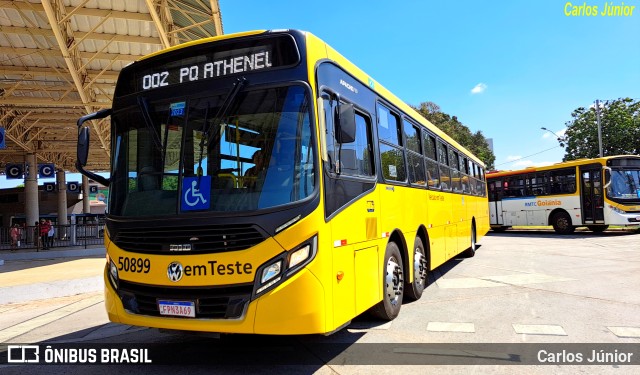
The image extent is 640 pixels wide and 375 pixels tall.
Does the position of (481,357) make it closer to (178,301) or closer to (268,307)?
(268,307)

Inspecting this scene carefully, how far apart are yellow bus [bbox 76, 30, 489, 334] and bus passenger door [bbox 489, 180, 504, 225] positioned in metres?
20.8

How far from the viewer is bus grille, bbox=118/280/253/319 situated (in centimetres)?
378

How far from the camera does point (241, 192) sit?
3979 millimetres

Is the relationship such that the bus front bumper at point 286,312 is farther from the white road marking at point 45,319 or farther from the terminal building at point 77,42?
the terminal building at point 77,42

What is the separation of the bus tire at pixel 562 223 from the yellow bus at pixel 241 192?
725 inches


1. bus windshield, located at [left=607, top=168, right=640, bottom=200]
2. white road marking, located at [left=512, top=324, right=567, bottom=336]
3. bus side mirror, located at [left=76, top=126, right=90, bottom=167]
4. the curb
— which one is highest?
bus side mirror, located at [left=76, top=126, right=90, bottom=167]

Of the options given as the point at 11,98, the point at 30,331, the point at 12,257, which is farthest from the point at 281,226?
the point at 11,98

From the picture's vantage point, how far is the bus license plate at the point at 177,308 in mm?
3908

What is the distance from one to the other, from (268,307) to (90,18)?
16.1 metres

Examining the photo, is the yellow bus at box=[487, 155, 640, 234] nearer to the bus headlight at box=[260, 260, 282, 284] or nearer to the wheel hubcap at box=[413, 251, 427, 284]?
the wheel hubcap at box=[413, 251, 427, 284]

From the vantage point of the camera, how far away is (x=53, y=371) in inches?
180

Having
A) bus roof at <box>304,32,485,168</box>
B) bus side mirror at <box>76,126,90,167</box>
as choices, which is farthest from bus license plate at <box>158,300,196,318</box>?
bus roof at <box>304,32,485,168</box>

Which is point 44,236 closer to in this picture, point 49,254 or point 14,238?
point 14,238

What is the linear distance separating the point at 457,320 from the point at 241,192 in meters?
3.70
